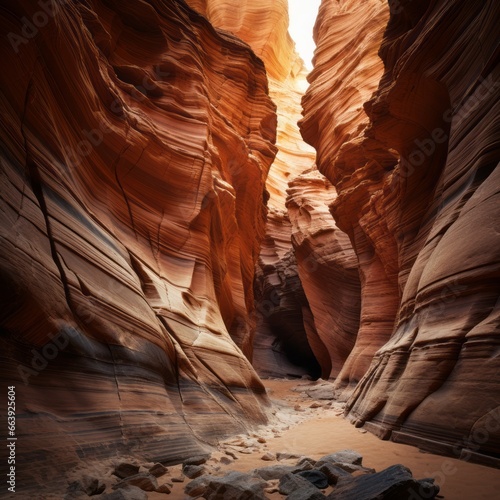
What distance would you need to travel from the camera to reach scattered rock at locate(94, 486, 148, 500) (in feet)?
9.76

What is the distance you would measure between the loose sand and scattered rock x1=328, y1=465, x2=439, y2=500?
406 mm

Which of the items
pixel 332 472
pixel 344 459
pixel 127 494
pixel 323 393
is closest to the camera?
pixel 127 494

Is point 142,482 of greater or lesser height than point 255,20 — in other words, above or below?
below

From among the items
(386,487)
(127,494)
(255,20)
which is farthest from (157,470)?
(255,20)

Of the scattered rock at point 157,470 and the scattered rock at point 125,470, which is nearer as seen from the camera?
the scattered rock at point 125,470

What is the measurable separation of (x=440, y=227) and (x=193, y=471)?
6231 mm

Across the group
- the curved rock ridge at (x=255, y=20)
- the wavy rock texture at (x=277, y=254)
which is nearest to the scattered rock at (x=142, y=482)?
the wavy rock texture at (x=277, y=254)

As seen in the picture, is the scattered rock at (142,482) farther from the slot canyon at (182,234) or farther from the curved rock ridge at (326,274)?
the curved rock ridge at (326,274)

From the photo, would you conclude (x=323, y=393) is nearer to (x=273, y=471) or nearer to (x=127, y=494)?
(x=273, y=471)

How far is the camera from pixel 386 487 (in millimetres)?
2770

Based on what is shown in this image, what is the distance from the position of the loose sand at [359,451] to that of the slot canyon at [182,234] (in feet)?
0.55

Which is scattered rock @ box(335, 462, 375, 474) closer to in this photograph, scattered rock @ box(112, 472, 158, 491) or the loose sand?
the loose sand

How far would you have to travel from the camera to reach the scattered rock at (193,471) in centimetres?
399

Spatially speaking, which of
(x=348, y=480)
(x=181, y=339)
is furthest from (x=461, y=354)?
(x=181, y=339)
